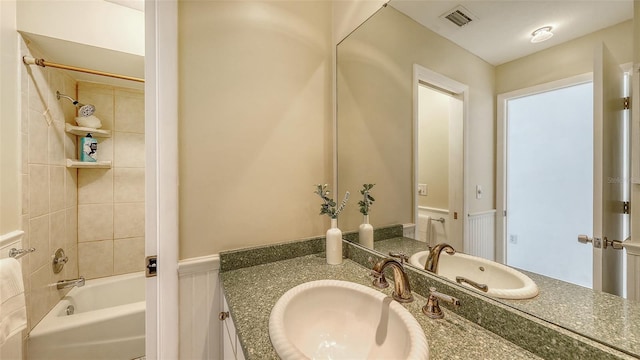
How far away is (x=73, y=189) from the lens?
194cm

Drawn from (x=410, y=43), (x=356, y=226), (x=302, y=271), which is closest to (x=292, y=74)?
(x=410, y=43)

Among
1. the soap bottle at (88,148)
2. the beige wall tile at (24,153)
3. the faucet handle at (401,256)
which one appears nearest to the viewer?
the faucet handle at (401,256)

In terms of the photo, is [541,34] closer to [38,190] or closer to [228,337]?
[228,337]

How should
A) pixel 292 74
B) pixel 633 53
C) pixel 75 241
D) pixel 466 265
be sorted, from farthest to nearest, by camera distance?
pixel 75 241
pixel 292 74
pixel 466 265
pixel 633 53

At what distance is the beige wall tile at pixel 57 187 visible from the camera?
165 cm

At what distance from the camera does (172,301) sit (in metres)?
0.88

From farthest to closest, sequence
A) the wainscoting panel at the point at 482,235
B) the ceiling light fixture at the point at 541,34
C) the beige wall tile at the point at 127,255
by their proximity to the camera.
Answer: the beige wall tile at the point at 127,255, the wainscoting panel at the point at 482,235, the ceiling light fixture at the point at 541,34

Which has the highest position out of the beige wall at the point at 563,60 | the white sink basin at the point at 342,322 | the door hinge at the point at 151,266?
the beige wall at the point at 563,60

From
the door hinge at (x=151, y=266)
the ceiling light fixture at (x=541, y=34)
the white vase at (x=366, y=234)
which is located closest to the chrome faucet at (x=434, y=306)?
the white vase at (x=366, y=234)

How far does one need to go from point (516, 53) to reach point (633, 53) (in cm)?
20

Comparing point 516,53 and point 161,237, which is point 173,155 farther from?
point 516,53

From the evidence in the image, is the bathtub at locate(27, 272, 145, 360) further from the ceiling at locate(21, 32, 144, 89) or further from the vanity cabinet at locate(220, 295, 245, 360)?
the ceiling at locate(21, 32, 144, 89)

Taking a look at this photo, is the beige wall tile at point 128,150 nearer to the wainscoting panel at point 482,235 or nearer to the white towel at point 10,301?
the white towel at point 10,301

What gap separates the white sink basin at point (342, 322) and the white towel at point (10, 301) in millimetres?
1411
